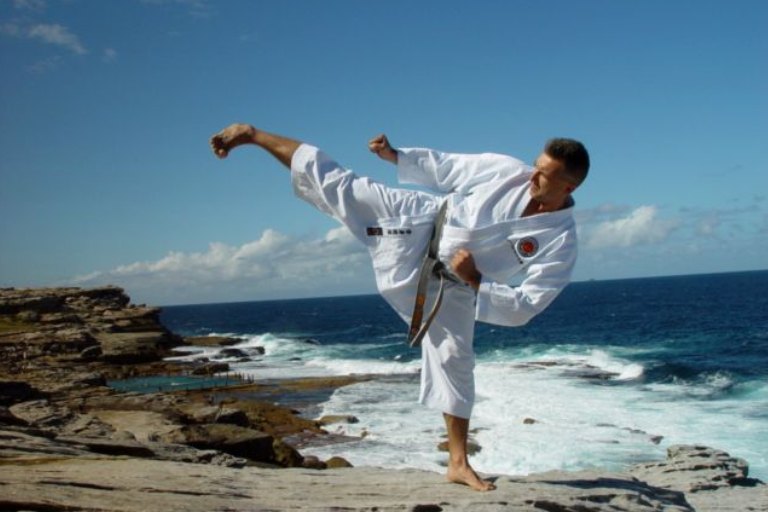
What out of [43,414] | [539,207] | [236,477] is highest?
[539,207]

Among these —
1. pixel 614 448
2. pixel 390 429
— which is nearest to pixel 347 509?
pixel 614 448

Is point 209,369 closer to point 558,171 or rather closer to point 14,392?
point 14,392

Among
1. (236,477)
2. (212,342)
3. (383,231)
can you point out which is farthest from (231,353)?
(383,231)

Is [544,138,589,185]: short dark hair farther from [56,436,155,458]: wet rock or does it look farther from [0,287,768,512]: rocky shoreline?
[56,436,155,458]: wet rock

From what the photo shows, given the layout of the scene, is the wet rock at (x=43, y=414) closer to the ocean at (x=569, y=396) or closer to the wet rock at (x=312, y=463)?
the wet rock at (x=312, y=463)

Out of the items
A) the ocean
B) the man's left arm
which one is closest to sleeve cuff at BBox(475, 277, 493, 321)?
the man's left arm

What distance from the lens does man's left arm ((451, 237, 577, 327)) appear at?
4.29 m

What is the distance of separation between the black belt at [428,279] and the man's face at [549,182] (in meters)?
0.62

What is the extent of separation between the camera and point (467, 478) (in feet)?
16.9

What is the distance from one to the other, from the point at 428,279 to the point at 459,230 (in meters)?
0.39

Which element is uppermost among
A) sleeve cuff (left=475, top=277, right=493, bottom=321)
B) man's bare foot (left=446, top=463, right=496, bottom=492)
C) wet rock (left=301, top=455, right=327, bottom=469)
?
sleeve cuff (left=475, top=277, right=493, bottom=321)

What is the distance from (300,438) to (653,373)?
67.3 ft

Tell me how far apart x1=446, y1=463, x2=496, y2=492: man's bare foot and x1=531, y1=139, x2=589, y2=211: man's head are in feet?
6.85

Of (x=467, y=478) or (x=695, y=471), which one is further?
(x=695, y=471)
